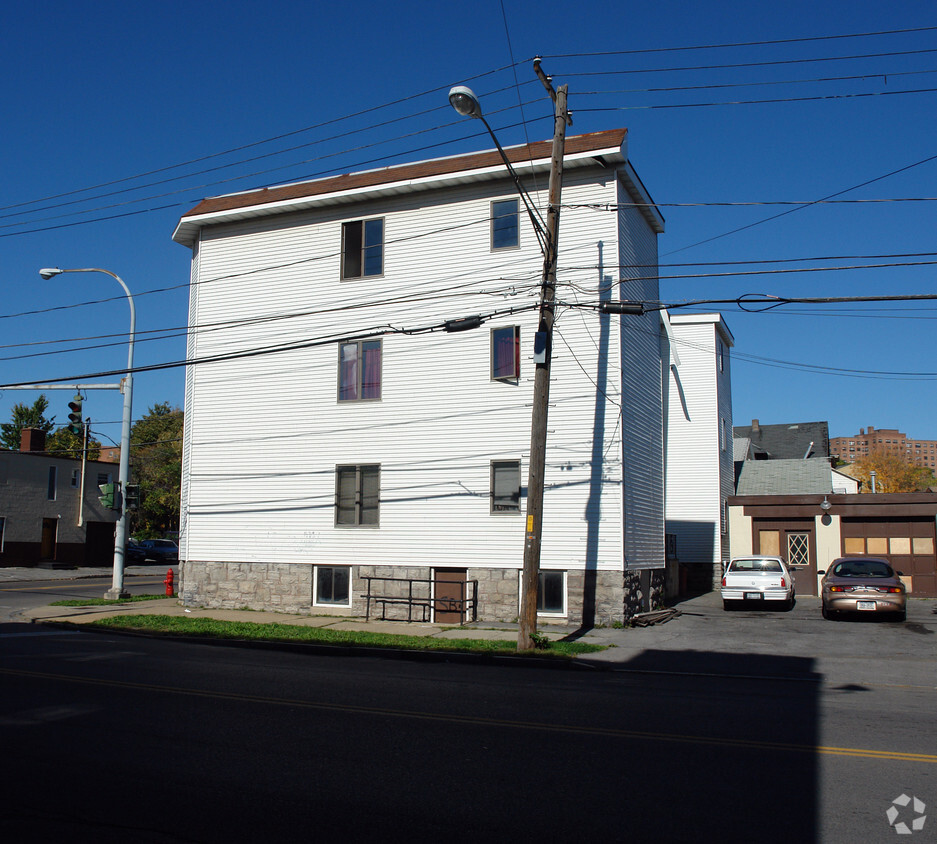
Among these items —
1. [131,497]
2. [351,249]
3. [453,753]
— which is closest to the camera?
[453,753]

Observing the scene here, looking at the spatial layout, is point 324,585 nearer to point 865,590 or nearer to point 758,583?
point 758,583

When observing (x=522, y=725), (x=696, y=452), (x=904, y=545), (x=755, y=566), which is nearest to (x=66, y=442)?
(x=696, y=452)

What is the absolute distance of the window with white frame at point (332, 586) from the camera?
2284 centimetres

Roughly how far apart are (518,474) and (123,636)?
391 inches

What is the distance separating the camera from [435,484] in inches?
864

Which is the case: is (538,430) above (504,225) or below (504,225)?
below

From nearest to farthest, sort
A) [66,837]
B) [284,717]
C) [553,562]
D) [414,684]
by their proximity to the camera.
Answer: [66,837] < [284,717] < [414,684] < [553,562]

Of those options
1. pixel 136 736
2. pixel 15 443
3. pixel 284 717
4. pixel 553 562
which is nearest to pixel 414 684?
pixel 284 717

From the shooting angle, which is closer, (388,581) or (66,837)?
(66,837)

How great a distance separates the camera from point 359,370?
23406 millimetres

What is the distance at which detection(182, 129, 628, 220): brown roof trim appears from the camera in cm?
2100

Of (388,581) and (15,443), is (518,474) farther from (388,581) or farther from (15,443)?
(15,443)

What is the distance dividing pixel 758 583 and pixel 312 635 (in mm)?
12650

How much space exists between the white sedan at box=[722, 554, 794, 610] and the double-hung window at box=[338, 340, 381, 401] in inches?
443
